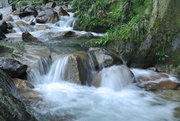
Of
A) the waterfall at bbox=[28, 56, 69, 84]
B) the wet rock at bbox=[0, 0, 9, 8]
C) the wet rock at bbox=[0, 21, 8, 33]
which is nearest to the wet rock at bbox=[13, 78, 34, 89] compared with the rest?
the waterfall at bbox=[28, 56, 69, 84]

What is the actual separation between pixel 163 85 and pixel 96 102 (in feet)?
6.42

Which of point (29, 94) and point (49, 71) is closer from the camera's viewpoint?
point (29, 94)

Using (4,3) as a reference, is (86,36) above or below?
below

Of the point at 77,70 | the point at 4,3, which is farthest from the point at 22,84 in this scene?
the point at 4,3

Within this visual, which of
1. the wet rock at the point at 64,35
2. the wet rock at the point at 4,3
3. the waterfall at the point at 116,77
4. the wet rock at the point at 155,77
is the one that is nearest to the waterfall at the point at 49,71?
the waterfall at the point at 116,77

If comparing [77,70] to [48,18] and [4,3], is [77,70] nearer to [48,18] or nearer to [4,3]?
[48,18]

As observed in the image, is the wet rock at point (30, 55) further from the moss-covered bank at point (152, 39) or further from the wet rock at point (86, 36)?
the wet rock at point (86, 36)

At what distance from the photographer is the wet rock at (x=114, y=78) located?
5570mm

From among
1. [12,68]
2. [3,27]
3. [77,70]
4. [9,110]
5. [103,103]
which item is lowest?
[103,103]

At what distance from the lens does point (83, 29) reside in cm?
1178

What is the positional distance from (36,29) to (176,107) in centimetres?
963

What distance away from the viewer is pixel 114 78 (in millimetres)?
5656

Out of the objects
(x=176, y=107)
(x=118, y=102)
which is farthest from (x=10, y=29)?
(x=176, y=107)

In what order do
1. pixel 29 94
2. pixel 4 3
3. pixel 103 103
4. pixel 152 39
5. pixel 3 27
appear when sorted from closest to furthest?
pixel 29 94 < pixel 103 103 < pixel 152 39 < pixel 3 27 < pixel 4 3
